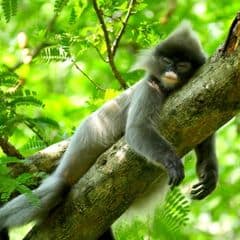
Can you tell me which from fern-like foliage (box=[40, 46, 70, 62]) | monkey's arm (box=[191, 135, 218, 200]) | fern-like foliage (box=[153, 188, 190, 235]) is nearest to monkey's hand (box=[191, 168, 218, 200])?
monkey's arm (box=[191, 135, 218, 200])

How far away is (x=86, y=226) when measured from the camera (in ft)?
12.5

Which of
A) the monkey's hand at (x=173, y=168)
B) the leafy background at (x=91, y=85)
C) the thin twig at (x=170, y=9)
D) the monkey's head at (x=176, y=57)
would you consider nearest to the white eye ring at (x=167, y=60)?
the monkey's head at (x=176, y=57)

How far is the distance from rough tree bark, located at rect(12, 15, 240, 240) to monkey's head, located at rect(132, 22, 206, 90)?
65 cm

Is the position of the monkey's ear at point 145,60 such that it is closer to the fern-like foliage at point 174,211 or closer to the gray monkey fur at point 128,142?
the gray monkey fur at point 128,142

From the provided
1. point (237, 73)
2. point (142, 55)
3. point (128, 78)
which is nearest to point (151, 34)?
point (142, 55)

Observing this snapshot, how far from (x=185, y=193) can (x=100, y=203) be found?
41.6 inches

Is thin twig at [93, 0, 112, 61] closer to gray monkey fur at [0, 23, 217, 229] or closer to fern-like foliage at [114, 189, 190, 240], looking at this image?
gray monkey fur at [0, 23, 217, 229]

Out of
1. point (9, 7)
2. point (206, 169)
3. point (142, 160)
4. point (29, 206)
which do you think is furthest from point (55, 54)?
point (206, 169)

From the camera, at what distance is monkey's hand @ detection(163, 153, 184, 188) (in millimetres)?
3916

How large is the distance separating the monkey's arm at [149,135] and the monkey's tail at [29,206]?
63 centimetres

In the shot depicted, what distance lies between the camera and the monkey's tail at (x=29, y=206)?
164 inches

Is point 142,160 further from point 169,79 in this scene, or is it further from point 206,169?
point 206,169

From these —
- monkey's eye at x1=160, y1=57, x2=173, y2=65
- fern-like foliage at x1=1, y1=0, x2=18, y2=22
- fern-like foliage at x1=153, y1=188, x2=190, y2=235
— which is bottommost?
fern-like foliage at x1=153, y1=188, x2=190, y2=235

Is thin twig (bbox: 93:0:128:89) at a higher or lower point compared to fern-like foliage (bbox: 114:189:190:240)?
higher
